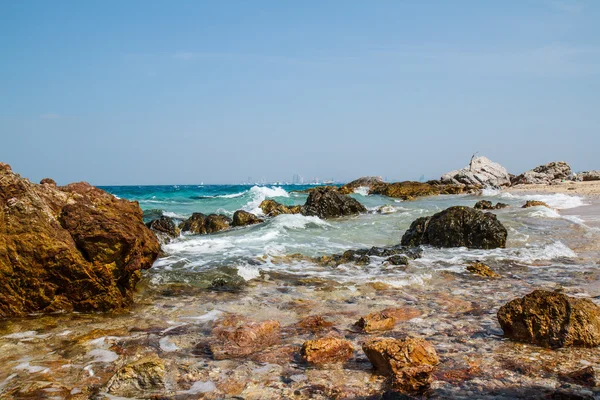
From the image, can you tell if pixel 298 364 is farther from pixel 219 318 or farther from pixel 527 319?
pixel 527 319

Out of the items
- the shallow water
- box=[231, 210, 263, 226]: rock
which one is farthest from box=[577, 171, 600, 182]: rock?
box=[231, 210, 263, 226]: rock

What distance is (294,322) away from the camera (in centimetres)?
479

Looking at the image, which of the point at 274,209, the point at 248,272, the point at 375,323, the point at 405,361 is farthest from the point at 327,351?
the point at 274,209

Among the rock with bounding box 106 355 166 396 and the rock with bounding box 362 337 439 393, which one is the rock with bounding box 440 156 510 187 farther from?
the rock with bounding box 106 355 166 396

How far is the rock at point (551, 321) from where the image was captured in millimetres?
3730

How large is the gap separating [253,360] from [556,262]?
662 centimetres

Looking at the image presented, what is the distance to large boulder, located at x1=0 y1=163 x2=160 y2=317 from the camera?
4.98 metres

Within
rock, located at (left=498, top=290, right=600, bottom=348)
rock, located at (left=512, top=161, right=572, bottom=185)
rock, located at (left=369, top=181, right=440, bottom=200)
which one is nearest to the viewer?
rock, located at (left=498, top=290, right=600, bottom=348)

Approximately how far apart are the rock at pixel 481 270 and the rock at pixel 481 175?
34628 millimetres

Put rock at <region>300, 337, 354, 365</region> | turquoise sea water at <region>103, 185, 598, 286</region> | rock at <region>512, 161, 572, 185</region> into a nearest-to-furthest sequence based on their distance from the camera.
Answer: rock at <region>300, 337, 354, 365</region> < turquoise sea water at <region>103, 185, 598, 286</region> < rock at <region>512, 161, 572, 185</region>

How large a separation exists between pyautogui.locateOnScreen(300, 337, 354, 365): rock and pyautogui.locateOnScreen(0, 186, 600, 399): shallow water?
0.11 meters

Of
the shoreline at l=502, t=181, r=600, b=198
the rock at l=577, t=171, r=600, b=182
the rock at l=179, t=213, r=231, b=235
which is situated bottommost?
the rock at l=179, t=213, r=231, b=235

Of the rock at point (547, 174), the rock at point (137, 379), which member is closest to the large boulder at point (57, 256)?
the rock at point (137, 379)

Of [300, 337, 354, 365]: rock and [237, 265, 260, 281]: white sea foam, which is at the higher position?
[300, 337, 354, 365]: rock
